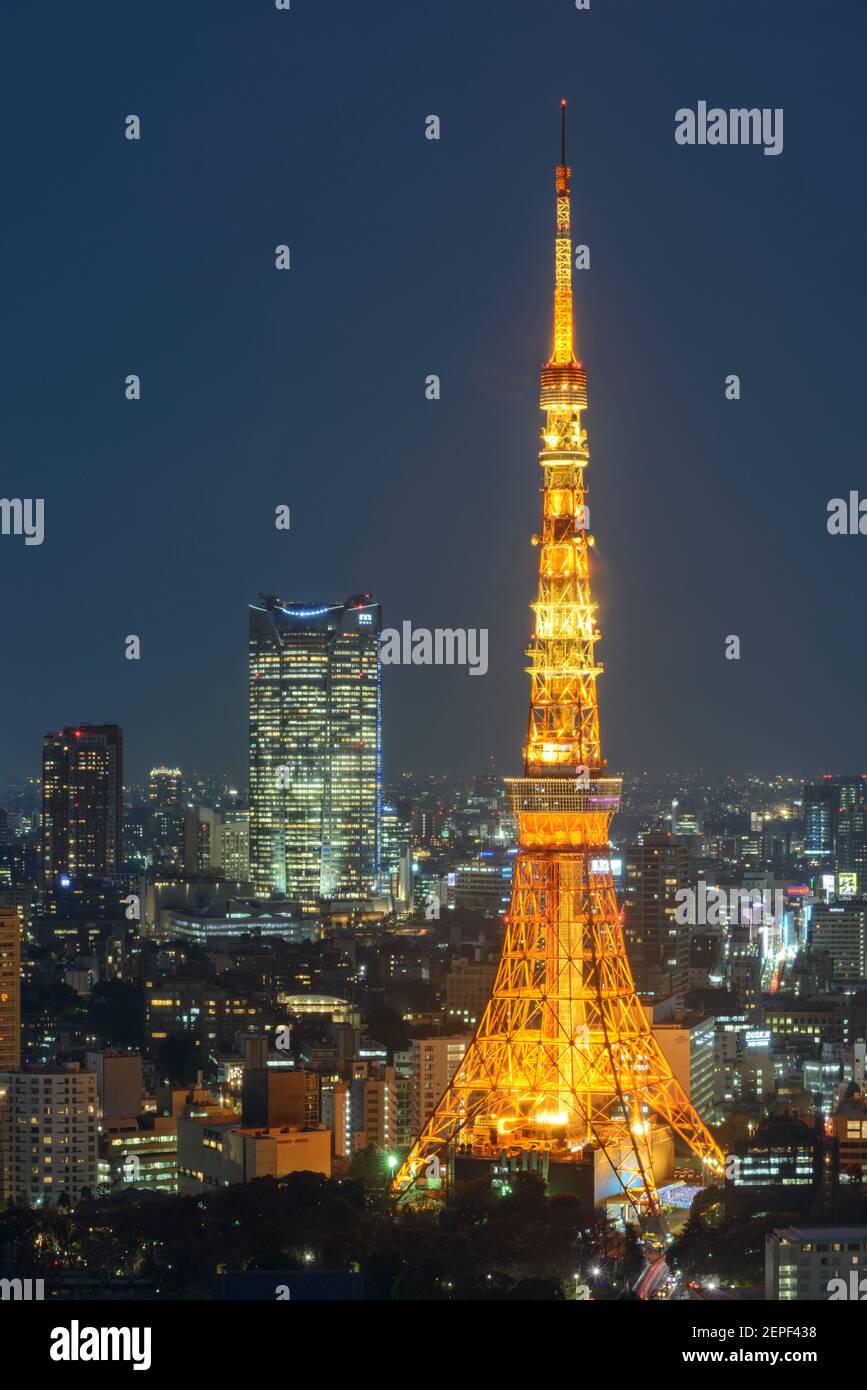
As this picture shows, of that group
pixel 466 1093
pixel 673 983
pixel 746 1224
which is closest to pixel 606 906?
pixel 466 1093

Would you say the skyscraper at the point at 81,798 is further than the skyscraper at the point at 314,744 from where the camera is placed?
No

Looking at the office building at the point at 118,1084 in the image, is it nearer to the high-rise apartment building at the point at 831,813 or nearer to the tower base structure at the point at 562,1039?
the tower base structure at the point at 562,1039

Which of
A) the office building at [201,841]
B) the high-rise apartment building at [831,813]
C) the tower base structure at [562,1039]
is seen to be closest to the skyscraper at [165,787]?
the office building at [201,841]

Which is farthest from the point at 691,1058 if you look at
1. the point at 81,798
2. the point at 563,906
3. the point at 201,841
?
the point at 201,841

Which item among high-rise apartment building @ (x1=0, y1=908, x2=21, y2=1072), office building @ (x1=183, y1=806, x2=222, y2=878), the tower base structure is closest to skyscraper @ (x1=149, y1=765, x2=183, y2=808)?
office building @ (x1=183, y1=806, x2=222, y2=878)

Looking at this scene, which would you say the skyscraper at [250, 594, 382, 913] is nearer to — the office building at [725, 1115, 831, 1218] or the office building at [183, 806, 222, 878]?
the office building at [183, 806, 222, 878]

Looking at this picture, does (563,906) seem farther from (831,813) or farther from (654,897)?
(831,813)
